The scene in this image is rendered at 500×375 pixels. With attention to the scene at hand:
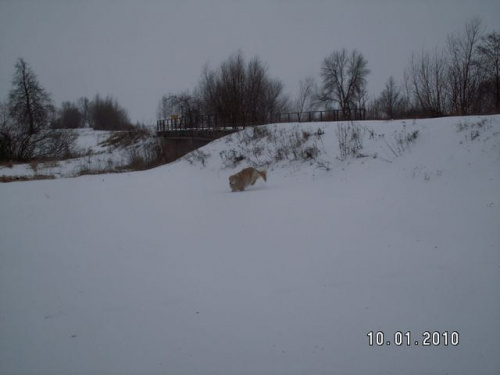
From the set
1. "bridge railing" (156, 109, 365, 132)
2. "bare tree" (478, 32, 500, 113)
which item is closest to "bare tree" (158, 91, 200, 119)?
"bridge railing" (156, 109, 365, 132)

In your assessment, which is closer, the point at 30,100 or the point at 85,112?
the point at 30,100

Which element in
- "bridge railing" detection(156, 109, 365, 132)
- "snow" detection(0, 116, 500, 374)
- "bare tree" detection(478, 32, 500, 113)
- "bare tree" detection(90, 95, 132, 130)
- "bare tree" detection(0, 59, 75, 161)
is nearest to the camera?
"snow" detection(0, 116, 500, 374)

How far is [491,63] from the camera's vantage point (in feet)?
63.6

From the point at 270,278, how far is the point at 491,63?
22.6 m

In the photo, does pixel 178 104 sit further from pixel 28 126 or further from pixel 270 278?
pixel 270 278

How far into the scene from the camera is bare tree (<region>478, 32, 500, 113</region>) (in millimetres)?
18859

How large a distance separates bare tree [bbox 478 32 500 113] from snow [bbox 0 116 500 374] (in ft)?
42.8

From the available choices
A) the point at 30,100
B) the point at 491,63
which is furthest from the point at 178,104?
the point at 491,63
